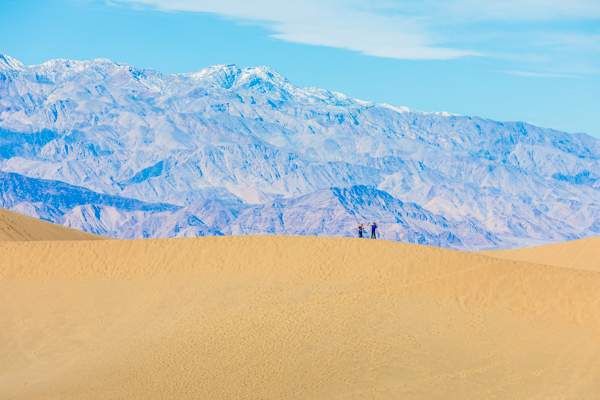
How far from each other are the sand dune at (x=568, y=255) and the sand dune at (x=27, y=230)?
27.5 m

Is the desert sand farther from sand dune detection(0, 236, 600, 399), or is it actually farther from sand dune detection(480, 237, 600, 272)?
sand dune detection(480, 237, 600, 272)

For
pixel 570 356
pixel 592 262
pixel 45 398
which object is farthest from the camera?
pixel 592 262

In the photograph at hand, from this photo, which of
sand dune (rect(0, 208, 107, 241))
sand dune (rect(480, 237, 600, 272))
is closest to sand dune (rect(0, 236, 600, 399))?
sand dune (rect(0, 208, 107, 241))

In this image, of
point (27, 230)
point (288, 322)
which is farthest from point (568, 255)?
point (27, 230)

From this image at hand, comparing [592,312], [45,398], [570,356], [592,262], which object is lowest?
[45,398]

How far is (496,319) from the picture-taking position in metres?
27.6

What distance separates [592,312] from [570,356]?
12.3 feet

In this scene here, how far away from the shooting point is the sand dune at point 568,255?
43562 millimetres

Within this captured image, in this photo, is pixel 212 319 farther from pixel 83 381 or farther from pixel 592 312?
pixel 592 312

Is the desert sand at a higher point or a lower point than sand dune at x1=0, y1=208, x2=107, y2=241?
lower

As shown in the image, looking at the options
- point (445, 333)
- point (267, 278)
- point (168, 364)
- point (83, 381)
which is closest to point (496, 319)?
point (445, 333)

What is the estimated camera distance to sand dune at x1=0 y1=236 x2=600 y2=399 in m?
22.7

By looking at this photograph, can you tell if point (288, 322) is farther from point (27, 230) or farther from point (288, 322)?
point (27, 230)

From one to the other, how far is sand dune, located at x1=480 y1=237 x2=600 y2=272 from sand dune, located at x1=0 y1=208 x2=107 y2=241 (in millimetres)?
27480
